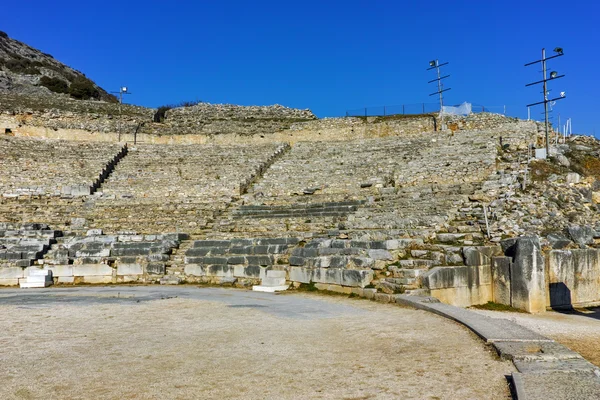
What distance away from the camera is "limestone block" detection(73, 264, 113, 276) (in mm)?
14055

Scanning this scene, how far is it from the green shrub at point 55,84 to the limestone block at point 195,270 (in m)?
32.4

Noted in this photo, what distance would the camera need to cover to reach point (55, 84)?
135 ft

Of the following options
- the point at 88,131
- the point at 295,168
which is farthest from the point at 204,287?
the point at 88,131

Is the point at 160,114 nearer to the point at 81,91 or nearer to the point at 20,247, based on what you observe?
the point at 81,91

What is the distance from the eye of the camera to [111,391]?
4277 mm

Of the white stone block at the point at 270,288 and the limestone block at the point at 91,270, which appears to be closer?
the white stone block at the point at 270,288

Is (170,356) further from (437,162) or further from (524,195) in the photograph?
(437,162)

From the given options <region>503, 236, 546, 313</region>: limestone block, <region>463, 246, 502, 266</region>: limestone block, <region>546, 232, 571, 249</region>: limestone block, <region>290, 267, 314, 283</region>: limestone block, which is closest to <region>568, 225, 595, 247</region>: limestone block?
<region>546, 232, 571, 249</region>: limestone block

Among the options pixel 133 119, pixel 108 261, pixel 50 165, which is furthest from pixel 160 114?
pixel 108 261

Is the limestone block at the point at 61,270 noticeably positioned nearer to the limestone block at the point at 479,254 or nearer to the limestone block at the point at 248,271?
the limestone block at the point at 248,271

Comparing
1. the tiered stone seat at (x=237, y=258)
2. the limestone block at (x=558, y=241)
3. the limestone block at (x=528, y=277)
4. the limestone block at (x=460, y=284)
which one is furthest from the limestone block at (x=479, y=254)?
the tiered stone seat at (x=237, y=258)

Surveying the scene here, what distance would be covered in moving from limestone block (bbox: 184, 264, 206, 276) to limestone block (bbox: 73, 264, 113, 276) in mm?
2249

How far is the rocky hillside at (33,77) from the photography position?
37250mm

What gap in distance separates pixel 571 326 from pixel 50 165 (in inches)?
856
